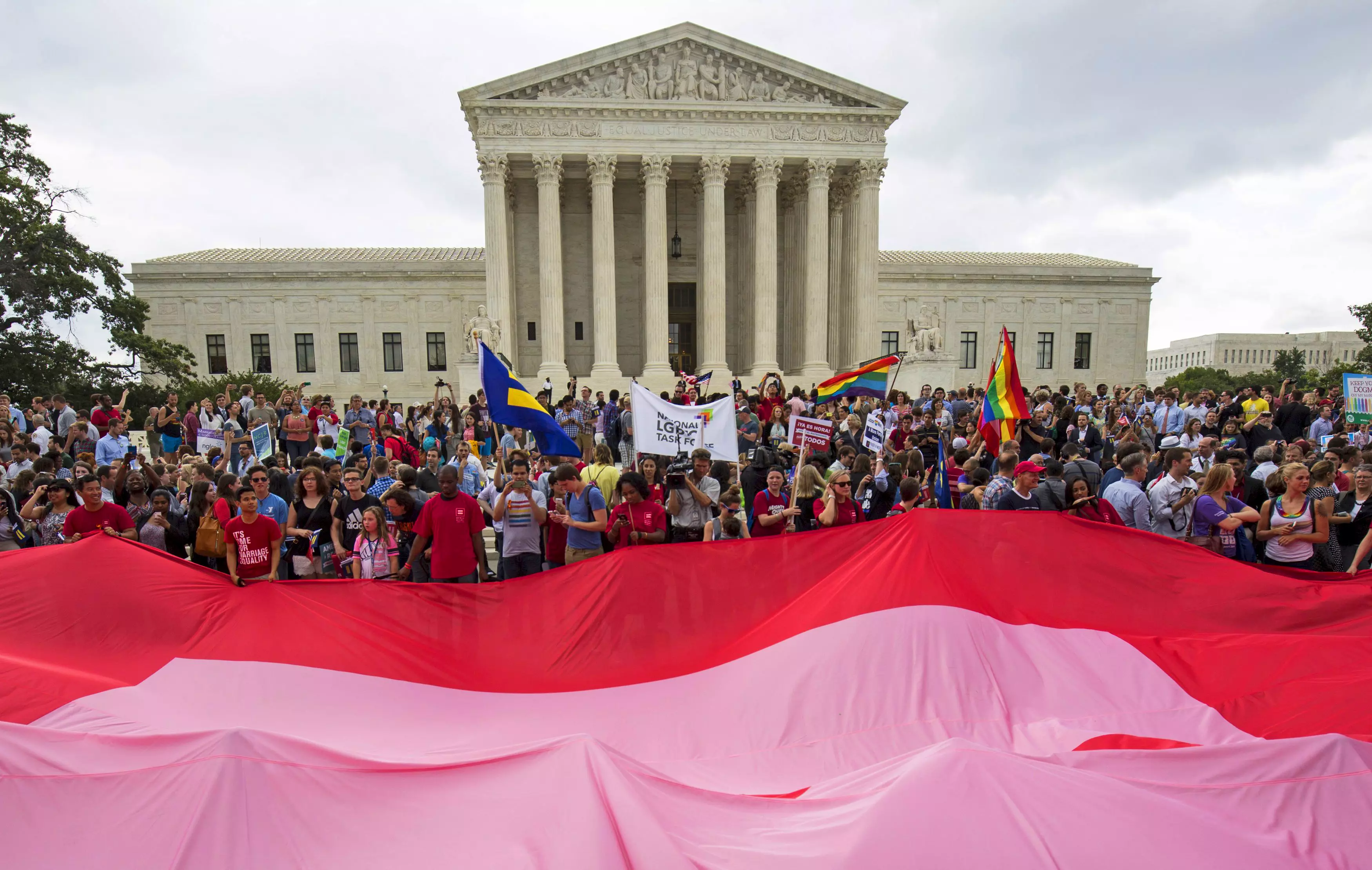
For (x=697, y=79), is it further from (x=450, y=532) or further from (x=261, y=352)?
(x=450, y=532)

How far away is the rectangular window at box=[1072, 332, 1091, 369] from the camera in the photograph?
1923 inches

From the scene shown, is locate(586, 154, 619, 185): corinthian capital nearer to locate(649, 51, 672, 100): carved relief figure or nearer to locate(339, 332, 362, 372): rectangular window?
locate(649, 51, 672, 100): carved relief figure

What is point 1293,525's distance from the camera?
7.57 m

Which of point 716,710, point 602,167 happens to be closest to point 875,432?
point 716,710

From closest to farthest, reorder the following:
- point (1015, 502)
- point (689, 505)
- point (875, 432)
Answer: point (1015, 502), point (689, 505), point (875, 432)

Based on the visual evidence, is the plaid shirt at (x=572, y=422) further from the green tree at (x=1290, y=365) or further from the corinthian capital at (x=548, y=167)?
the green tree at (x=1290, y=365)

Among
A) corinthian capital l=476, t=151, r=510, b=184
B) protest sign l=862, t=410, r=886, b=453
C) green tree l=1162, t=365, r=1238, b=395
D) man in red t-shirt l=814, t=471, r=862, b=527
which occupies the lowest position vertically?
green tree l=1162, t=365, r=1238, b=395

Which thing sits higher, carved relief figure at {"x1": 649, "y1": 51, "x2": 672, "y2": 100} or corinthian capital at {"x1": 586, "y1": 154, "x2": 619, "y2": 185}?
carved relief figure at {"x1": 649, "y1": 51, "x2": 672, "y2": 100}

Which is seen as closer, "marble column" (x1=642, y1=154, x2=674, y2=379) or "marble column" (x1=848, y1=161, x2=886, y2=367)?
"marble column" (x1=642, y1=154, x2=674, y2=379)

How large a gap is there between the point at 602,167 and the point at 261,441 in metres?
24.7

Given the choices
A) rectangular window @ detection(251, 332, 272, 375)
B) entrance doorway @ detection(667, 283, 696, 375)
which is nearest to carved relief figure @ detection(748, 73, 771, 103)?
entrance doorway @ detection(667, 283, 696, 375)

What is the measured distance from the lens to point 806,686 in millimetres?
5250

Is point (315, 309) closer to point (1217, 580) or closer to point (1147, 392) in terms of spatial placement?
point (1147, 392)

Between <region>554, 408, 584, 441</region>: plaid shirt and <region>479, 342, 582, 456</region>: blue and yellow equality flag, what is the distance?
30.2ft
